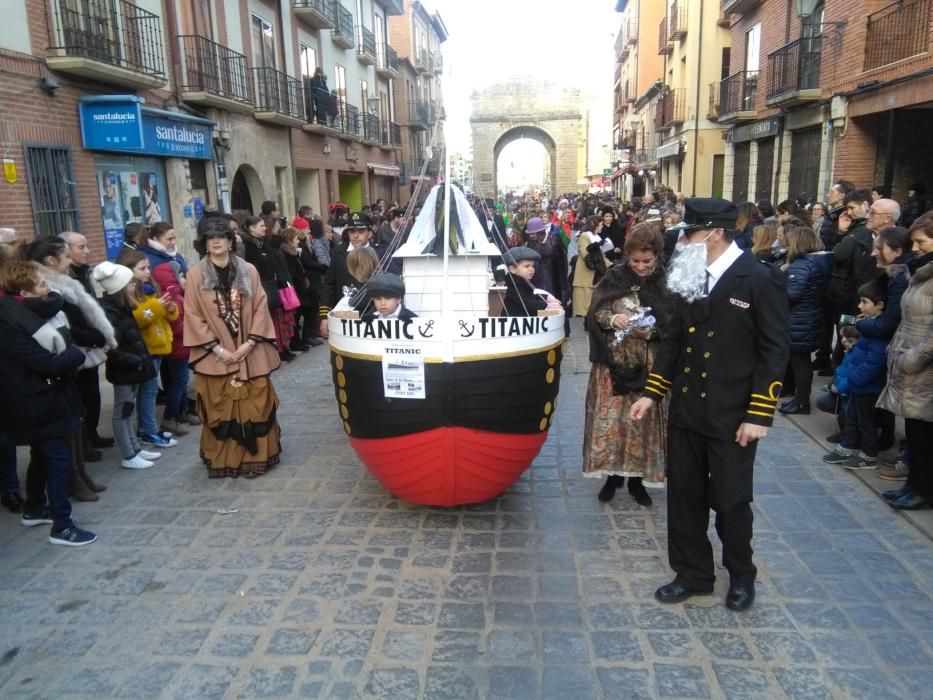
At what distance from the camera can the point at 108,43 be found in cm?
1047

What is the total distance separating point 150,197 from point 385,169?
1789 cm

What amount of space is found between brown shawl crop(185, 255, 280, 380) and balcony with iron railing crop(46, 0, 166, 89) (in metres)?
6.12

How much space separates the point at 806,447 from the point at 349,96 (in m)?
22.5

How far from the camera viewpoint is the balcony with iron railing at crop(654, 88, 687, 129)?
26938 millimetres

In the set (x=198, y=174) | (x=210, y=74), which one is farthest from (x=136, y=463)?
(x=210, y=74)

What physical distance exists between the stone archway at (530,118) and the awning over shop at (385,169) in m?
27.6

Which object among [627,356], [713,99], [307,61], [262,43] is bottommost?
[627,356]

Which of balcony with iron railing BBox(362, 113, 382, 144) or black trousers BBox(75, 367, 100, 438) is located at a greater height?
balcony with iron railing BBox(362, 113, 382, 144)

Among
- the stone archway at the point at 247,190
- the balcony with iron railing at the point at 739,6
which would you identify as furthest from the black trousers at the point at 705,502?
the balcony with iron railing at the point at 739,6

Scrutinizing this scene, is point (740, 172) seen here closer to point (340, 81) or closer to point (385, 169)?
point (340, 81)

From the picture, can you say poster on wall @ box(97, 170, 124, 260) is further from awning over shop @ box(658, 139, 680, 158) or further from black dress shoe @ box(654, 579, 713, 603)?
awning over shop @ box(658, 139, 680, 158)

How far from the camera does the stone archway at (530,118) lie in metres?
58.4

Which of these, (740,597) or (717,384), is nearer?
(717,384)

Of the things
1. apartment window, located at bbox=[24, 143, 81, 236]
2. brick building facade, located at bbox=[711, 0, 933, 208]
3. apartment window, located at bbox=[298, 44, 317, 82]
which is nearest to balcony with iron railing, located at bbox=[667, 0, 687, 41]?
brick building facade, located at bbox=[711, 0, 933, 208]
